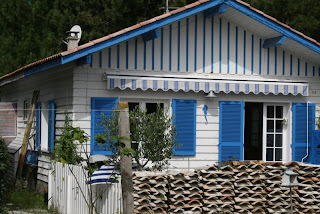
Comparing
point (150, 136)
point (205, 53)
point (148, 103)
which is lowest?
point (150, 136)

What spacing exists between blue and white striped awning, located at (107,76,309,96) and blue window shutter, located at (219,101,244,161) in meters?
0.47

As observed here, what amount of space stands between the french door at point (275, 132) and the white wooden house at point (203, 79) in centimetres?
3

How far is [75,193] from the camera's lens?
36.8ft

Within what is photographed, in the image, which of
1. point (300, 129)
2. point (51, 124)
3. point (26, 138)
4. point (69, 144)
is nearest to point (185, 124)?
point (300, 129)

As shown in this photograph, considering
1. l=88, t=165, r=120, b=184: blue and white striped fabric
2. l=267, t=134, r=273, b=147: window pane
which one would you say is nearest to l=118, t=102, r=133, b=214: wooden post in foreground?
l=88, t=165, r=120, b=184: blue and white striped fabric

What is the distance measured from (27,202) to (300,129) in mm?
6867

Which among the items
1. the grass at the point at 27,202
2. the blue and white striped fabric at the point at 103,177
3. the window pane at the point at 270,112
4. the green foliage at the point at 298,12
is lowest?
the grass at the point at 27,202

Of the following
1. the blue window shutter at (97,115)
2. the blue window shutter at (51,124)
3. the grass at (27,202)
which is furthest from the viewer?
the blue window shutter at (51,124)

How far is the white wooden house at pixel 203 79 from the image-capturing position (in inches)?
533

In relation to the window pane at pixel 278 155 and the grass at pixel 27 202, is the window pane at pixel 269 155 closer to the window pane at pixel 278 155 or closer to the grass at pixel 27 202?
the window pane at pixel 278 155

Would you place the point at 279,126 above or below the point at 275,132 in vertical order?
above

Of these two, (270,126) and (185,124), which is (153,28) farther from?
(270,126)

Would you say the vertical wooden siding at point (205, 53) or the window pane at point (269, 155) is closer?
the vertical wooden siding at point (205, 53)

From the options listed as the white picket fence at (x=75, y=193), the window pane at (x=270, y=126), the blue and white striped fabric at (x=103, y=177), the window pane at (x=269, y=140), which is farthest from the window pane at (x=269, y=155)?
the blue and white striped fabric at (x=103, y=177)
